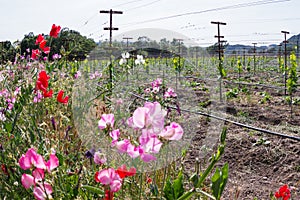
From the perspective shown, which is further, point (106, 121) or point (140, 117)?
point (106, 121)

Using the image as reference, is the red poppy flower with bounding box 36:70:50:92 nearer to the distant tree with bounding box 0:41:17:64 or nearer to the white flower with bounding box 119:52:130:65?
the white flower with bounding box 119:52:130:65

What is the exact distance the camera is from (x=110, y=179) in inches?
28.6

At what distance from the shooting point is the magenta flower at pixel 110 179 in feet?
2.37

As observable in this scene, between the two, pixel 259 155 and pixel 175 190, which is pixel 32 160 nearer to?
pixel 175 190

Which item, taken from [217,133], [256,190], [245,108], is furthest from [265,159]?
[245,108]

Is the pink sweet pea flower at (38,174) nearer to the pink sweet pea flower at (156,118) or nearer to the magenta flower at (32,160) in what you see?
the magenta flower at (32,160)

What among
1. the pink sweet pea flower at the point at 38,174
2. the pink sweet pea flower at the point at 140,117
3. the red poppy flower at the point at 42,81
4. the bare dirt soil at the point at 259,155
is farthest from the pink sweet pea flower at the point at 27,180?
the bare dirt soil at the point at 259,155

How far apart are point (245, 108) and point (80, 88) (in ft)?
10.6

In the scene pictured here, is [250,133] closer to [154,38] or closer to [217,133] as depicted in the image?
[217,133]

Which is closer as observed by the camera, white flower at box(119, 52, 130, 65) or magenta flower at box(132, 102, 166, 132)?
magenta flower at box(132, 102, 166, 132)

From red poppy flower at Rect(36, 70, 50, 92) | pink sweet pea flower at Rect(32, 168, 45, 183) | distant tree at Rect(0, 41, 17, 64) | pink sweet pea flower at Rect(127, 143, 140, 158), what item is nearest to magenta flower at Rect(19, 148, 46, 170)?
pink sweet pea flower at Rect(32, 168, 45, 183)

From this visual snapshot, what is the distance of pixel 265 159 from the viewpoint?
3.25 m

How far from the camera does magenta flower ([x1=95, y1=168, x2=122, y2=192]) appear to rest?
0.72 m

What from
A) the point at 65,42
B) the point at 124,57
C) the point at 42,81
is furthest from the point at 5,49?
the point at 42,81
